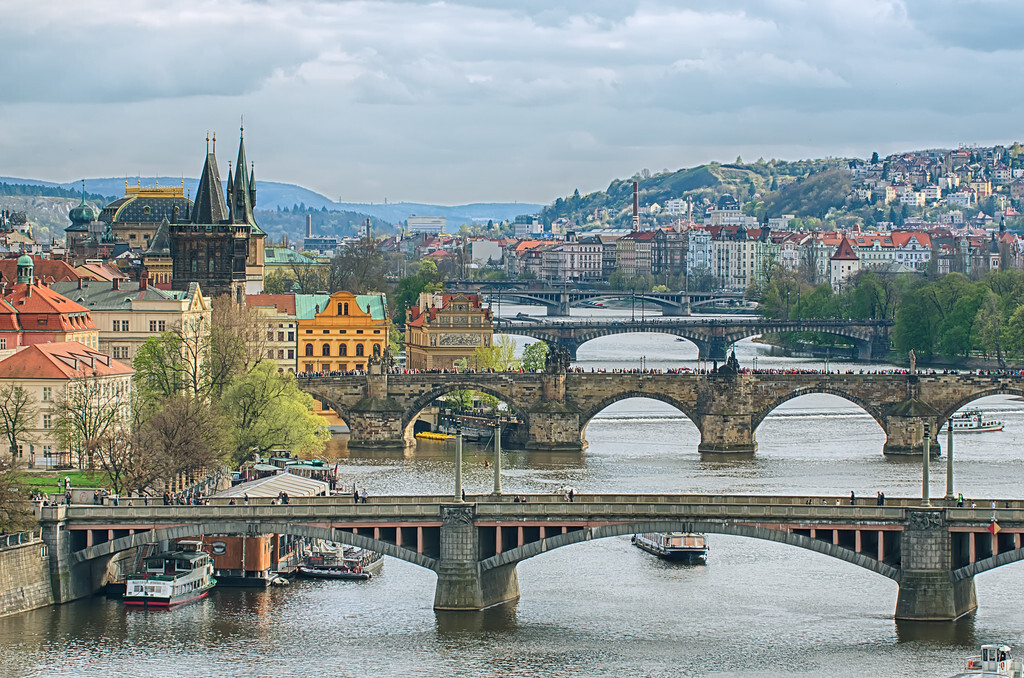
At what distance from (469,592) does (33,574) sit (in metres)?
11.7

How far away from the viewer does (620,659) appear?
178ft

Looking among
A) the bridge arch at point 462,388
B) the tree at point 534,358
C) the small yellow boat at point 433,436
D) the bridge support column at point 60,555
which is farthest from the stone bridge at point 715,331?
the bridge support column at point 60,555

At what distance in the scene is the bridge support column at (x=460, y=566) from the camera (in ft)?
191

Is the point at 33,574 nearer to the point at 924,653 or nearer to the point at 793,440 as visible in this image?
the point at 924,653

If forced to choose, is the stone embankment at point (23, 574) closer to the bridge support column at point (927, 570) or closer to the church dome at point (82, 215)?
the bridge support column at point (927, 570)

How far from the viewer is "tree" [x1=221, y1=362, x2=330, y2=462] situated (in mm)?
83812

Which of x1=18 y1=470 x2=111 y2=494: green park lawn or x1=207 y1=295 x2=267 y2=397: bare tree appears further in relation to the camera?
x1=207 y1=295 x2=267 y2=397: bare tree

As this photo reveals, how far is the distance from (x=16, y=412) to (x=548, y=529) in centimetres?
2521

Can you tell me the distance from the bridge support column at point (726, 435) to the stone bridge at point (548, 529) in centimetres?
3908

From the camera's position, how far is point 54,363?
266 ft

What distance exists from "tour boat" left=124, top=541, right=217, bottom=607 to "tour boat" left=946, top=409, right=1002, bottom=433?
53.9m

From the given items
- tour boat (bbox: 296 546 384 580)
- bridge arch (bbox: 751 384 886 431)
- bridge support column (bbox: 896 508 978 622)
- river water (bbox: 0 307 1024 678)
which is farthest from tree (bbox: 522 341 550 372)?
bridge support column (bbox: 896 508 978 622)

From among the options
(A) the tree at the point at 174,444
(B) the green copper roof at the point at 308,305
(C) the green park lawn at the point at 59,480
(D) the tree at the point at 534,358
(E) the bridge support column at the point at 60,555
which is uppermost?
(B) the green copper roof at the point at 308,305

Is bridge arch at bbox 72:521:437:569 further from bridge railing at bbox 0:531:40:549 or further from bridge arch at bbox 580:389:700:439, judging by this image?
bridge arch at bbox 580:389:700:439
